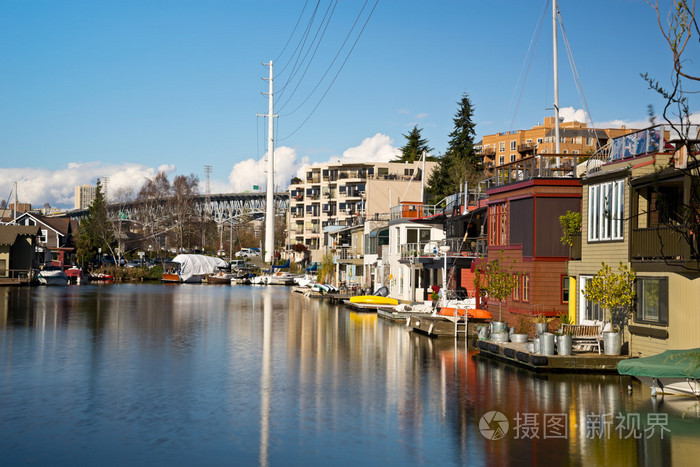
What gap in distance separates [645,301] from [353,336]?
21229mm

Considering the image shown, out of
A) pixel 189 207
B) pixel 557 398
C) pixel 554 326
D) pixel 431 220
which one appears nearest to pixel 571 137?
pixel 189 207

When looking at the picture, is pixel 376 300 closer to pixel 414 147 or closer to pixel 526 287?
pixel 526 287

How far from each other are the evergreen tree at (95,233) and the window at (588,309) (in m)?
127

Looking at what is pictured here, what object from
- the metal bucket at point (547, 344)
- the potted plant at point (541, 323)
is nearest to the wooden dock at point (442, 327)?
the potted plant at point (541, 323)

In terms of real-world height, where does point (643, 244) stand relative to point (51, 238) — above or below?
below

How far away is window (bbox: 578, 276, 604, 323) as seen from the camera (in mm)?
33938

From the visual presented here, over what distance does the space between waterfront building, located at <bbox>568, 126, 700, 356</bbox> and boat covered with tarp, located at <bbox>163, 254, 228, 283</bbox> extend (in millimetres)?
105144

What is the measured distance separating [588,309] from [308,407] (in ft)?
54.8

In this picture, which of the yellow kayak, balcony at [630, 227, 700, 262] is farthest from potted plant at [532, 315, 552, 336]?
the yellow kayak

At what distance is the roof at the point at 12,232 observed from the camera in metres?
106

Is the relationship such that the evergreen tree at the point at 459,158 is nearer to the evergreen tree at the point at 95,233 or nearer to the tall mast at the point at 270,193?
the tall mast at the point at 270,193

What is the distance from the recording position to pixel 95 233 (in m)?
148

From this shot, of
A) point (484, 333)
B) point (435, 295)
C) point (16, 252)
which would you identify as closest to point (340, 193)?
point (16, 252)

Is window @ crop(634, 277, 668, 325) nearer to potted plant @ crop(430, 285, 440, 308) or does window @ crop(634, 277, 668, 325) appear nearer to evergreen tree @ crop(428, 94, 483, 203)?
potted plant @ crop(430, 285, 440, 308)
